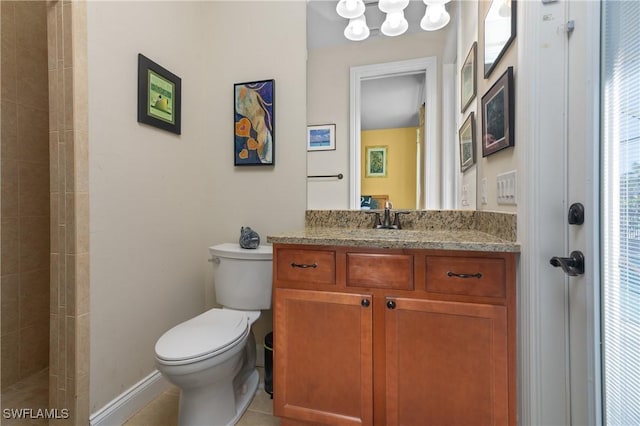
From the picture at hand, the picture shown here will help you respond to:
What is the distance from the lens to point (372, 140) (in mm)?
1702

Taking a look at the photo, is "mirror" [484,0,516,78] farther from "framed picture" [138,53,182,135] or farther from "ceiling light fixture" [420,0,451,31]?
"framed picture" [138,53,182,135]

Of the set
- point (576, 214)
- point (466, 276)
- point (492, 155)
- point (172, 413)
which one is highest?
point (492, 155)

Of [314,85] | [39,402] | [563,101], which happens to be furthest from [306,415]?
[314,85]

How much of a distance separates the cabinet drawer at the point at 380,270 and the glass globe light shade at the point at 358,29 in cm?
137

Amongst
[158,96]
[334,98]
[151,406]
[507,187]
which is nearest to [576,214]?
[507,187]

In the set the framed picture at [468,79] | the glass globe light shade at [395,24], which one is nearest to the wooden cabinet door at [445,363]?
the framed picture at [468,79]

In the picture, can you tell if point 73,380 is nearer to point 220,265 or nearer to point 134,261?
point 134,261

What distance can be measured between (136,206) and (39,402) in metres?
1.13

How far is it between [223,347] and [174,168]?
113cm

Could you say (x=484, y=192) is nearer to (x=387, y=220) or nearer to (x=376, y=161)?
(x=387, y=220)

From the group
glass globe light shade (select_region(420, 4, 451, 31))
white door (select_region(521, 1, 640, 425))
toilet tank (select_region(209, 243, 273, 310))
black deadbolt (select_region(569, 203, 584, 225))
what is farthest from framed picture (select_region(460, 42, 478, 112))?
toilet tank (select_region(209, 243, 273, 310))

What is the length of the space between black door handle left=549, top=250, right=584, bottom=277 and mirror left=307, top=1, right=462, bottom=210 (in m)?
0.78

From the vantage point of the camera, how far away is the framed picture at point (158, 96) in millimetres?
1501

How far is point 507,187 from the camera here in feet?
3.58
